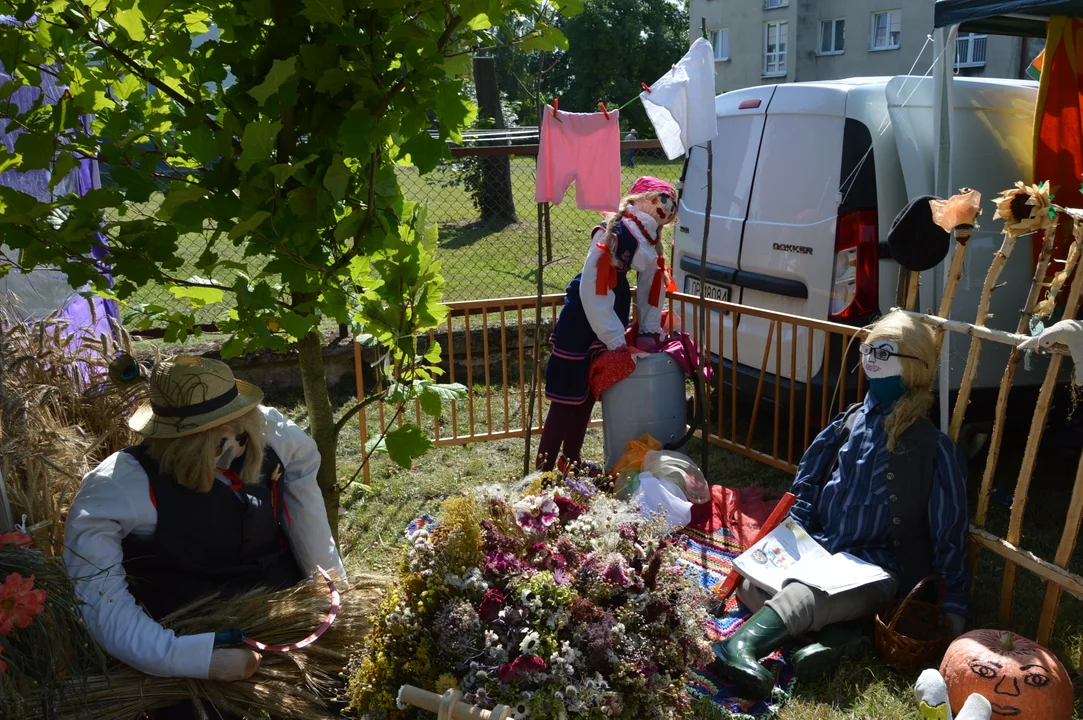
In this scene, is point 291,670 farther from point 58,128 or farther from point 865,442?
point 865,442

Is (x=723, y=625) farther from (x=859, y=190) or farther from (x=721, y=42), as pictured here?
(x=721, y=42)

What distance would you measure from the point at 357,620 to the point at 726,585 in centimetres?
190

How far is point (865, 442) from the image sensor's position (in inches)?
147

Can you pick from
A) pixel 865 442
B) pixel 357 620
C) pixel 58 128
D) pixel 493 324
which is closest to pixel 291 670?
pixel 357 620

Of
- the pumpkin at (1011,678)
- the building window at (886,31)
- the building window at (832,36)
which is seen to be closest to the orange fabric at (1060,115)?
the pumpkin at (1011,678)

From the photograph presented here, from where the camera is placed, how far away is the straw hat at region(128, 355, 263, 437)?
2.50 m

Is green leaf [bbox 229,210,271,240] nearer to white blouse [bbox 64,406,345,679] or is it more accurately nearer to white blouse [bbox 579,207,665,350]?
white blouse [bbox 64,406,345,679]

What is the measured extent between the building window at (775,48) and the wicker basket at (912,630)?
28134 millimetres

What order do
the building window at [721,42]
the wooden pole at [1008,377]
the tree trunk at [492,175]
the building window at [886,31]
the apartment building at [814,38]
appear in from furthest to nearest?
the building window at [721,42] < the building window at [886,31] < the apartment building at [814,38] < the tree trunk at [492,175] < the wooden pole at [1008,377]

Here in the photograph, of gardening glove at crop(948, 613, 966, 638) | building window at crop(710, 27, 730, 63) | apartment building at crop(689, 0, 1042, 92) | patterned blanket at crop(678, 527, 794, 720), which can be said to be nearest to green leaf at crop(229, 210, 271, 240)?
patterned blanket at crop(678, 527, 794, 720)

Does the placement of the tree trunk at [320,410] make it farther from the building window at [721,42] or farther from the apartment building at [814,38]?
the building window at [721,42]

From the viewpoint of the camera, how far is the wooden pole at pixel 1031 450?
327 centimetres

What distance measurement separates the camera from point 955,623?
3.39m

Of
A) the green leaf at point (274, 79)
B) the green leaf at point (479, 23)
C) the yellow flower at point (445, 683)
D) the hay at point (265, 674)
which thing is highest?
the green leaf at point (479, 23)
